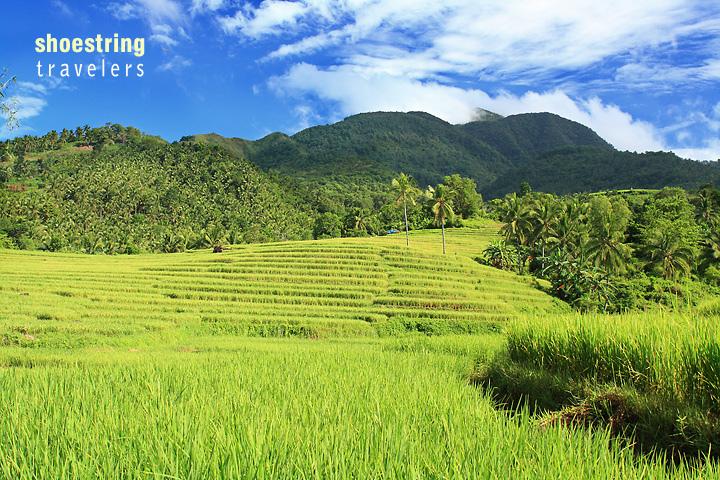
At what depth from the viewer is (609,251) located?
160 ft

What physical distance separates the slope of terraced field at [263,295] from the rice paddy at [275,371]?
160 millimetres

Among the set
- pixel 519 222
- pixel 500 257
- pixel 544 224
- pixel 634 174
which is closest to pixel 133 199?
pixel 500 257

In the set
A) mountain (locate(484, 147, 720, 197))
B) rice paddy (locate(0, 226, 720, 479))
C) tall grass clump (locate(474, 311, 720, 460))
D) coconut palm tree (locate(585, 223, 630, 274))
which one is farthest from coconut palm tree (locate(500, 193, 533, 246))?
mountain (locate(484, 147, 720, 197))

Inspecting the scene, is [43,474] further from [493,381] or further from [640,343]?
[493,381]

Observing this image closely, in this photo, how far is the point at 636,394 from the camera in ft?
23.1

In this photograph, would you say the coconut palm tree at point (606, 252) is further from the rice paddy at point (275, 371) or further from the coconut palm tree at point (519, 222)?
the coconut palm tree at point (519, 222)

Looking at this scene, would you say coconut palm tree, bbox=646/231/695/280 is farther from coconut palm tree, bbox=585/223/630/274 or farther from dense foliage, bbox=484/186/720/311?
coconut palm tree, bbox=585/223/630/274

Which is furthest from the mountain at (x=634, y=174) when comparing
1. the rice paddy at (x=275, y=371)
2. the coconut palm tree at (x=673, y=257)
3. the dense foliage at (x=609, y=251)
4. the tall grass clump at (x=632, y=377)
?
the tall grass clump at (x=632, y=377)

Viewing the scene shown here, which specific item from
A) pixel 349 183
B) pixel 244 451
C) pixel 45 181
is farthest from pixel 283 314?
pixel 349 183

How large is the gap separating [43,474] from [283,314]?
2898 centimetres

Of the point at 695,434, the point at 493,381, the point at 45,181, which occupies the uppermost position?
the point at 45,181

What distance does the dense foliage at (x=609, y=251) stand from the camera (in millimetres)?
47406

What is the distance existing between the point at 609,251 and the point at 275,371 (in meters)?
48.9

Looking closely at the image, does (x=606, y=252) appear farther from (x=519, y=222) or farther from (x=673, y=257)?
(x=519, y=222)
